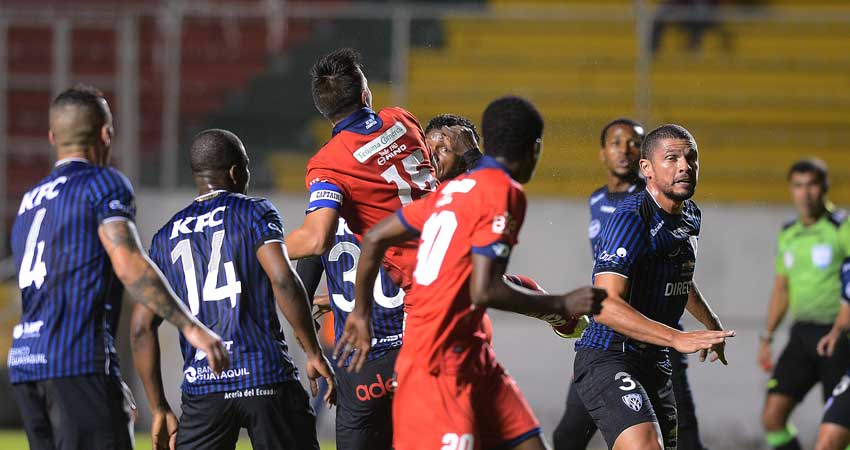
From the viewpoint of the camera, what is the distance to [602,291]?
490 centimetres

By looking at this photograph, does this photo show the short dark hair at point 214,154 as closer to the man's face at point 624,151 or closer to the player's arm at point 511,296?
the player's arm at point 511,296

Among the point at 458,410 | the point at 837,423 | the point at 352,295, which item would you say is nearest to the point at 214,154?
the point at 352,295

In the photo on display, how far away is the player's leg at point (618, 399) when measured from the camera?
6.04m

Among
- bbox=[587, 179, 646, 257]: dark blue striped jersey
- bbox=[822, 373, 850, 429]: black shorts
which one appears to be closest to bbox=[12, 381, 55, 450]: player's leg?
bbox=[587, 179, 646, 257]: dark blue striped jersey

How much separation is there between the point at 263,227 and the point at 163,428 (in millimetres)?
1097

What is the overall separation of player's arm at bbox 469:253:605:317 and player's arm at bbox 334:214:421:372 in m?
0.50

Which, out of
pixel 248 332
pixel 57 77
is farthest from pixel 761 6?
pixel 248 332

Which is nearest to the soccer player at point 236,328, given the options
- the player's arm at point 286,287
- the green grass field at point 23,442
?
the player's arm at point 286,287

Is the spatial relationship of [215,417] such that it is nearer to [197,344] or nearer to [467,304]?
[197,344]

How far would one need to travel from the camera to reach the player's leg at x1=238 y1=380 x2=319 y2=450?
5719mm

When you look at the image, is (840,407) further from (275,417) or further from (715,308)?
(275,417)

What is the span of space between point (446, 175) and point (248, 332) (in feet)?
6.13

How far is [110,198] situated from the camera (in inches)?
206

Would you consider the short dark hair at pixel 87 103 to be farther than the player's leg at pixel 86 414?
Yes
